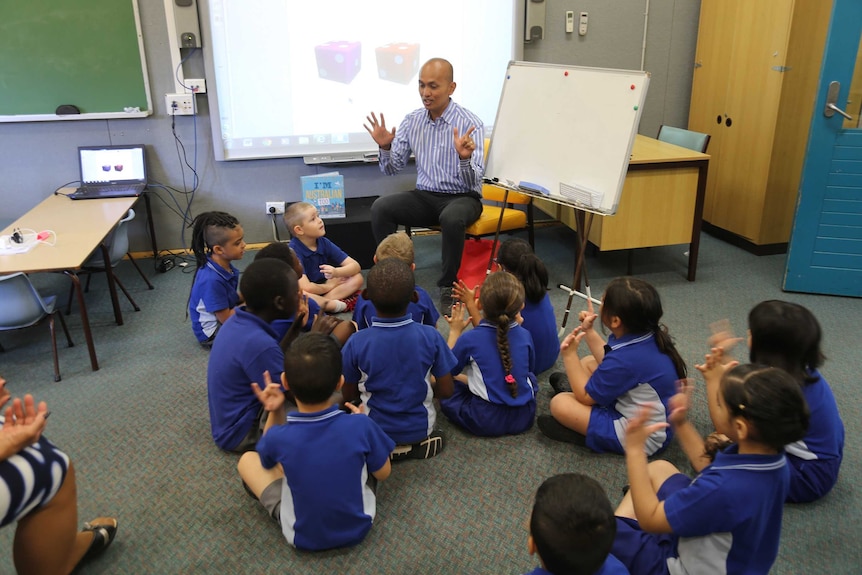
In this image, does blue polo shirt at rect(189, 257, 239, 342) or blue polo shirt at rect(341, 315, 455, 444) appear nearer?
blue polo shirt at rect(341, 315, 455, 444)

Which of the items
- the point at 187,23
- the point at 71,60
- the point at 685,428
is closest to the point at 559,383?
the point at 685,428

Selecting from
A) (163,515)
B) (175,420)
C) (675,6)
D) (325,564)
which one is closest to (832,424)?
(325,564)

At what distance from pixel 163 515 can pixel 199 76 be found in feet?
10.1

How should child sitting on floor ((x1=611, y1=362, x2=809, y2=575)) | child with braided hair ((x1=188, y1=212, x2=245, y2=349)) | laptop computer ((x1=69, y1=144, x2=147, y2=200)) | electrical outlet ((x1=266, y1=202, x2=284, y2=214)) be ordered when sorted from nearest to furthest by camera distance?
child sitting on floor ((x1=611, y1=362, x2=809, y2=575)), child with braided hair ((x1=188, y1=212, x2=245, y2=349)), laptop computer ((x1=69, y1=144, x2=147, y2=200)), electrical outlet ((x1=266, y1=202, x2=284, y2=214))

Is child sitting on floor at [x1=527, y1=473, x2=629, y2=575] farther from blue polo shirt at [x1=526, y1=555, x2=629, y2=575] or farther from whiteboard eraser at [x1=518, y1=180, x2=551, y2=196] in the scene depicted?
whiteboard eraser at [x1=518, y1=180, x2=551, y2=196]

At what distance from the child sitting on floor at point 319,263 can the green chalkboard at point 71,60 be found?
5.82ft

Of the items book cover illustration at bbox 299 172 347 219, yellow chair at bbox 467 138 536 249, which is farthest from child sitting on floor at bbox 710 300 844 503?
book cover illustration at bbox 299 172 347 219

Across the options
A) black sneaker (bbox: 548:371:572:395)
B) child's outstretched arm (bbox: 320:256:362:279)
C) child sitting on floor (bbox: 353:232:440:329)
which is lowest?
black sneaker (bbox: 548:371:572:395)

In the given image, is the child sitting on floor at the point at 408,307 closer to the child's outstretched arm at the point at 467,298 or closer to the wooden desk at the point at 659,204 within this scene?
the child's outstretched arm at the point at 467,298

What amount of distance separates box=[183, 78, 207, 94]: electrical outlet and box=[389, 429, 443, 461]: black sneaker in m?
3.02

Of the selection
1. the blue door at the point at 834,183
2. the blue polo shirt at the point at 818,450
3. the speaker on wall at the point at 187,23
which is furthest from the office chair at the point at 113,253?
the blue door at the point at 834,183

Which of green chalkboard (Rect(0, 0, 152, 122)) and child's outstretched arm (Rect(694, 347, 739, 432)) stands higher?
green chalkboard (Rect(0, 0, 152, 122))

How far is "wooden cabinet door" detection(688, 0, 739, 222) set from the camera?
4484 mm

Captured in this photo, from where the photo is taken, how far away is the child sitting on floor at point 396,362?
7.01 feet
